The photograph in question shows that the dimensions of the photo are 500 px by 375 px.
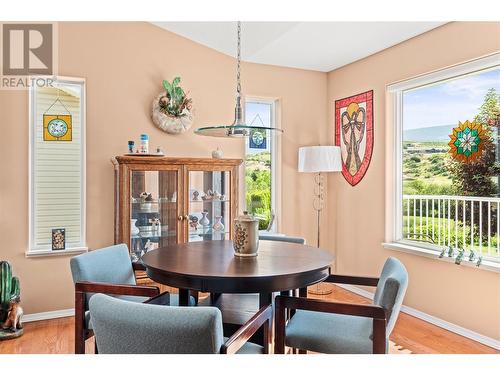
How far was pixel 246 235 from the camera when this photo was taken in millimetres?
2320

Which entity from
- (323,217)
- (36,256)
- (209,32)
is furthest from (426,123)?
(36,256)

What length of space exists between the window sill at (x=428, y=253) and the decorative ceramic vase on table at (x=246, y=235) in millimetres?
1823

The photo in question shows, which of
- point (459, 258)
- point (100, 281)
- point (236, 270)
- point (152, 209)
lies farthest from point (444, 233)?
point (100, 281)

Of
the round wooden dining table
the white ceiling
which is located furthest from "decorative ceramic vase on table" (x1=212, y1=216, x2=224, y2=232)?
the white ceiling

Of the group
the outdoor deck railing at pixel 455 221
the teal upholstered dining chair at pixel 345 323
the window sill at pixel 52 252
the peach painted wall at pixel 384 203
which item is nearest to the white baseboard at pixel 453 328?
the peach painted wall at pixel 384 203

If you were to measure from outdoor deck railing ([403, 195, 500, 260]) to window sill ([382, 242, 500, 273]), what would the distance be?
12 centimetres

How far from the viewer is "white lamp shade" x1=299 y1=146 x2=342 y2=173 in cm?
411

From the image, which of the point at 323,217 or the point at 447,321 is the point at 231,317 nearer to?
the point at 447,321

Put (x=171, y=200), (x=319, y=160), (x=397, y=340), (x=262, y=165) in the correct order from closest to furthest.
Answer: (x=397, y=340), (x=171, y=200), (x=319, y=160), (x=262, y=165)

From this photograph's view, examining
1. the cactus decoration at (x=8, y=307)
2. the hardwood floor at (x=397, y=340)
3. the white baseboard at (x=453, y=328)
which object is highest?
the cactus decoration at (x=8, y=307)

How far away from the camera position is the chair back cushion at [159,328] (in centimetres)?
136

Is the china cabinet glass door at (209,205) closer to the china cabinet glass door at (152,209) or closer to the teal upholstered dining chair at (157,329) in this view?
the china cabinet glass door at (152,209)

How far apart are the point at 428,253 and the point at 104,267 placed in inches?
103

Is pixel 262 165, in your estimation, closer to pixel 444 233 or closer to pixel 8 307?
pixel 444 233
